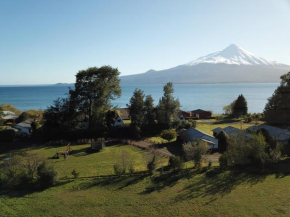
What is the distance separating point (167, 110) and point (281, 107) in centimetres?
2049

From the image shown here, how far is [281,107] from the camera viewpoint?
132ft

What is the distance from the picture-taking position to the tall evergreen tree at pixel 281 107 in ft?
128

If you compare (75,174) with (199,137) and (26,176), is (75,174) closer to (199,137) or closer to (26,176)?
(26,176)

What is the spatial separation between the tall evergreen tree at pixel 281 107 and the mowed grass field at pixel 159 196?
2217 centimetres

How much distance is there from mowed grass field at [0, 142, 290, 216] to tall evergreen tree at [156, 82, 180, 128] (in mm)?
20080

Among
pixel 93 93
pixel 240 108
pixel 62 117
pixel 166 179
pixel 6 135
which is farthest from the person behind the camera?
pixel 240 108

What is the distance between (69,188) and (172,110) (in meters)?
27.4

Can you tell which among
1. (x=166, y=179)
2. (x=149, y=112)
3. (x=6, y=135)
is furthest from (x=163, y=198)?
(x=6, y=135)

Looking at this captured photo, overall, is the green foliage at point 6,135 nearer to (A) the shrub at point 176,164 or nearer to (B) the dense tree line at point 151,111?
(B) the dense tree line at point 151,111

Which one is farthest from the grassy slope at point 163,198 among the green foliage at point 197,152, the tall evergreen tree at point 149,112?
the tall evergreen tree at point 149,112

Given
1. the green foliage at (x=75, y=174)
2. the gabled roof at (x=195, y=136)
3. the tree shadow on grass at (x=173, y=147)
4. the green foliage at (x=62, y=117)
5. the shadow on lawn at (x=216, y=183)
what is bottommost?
the tree shadow on grass at (x=173, y=147)

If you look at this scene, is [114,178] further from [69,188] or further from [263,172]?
[263,172]

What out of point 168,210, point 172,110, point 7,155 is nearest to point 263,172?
point 168,210

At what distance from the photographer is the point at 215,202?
1580 centimetres
